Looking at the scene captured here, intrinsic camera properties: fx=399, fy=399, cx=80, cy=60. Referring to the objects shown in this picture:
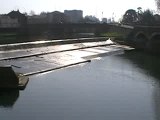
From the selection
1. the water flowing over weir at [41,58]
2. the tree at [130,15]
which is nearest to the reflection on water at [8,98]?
the water flowing over weir at [41,58]

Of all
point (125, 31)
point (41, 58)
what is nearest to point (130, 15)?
point (125, 31)

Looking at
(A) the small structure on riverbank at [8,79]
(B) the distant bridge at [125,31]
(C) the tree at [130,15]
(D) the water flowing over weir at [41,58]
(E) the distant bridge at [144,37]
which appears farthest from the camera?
(C) the tree at [130,15]

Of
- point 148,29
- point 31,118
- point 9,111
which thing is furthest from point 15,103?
point 148,29

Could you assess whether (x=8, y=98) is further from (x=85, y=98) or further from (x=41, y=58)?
(x=41, y=58)

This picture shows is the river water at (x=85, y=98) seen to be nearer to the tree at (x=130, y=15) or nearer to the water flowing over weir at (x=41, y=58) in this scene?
the water flowing over weir at (x=41, y=58)

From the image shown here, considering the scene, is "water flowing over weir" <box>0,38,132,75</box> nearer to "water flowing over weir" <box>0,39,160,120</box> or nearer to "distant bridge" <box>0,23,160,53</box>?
"water flowing over weir" <box>0,39,160,120</box>

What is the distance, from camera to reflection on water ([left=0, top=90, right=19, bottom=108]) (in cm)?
2640

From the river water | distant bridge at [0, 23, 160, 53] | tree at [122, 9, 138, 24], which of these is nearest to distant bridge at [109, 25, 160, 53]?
distant bridge at [0, 23, 160, 53]

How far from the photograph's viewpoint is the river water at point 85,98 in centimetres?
2420

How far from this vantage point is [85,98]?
28172 mm

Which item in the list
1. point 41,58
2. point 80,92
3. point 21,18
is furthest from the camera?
point 21,18

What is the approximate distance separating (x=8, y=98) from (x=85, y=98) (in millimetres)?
5359

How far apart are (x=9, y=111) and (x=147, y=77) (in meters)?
17.9

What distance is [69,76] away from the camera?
123 ft
